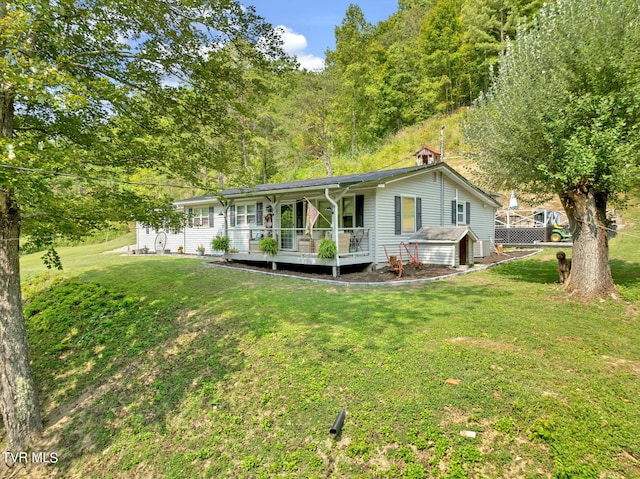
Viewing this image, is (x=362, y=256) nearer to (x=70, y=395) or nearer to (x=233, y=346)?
(x=233, y=346)

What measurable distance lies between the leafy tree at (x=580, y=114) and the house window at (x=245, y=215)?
34.5 feet

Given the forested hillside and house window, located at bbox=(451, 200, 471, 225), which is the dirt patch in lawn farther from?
the forested hillside

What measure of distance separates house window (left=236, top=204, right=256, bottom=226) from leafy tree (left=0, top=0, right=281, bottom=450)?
8.36 m

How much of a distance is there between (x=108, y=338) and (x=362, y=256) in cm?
736

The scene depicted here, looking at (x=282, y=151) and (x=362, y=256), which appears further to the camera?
(x=282, y=151)

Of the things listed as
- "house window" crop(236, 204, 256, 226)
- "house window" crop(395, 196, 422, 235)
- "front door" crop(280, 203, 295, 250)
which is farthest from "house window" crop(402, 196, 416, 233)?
"house window" crop(236, 204, 256, 226)

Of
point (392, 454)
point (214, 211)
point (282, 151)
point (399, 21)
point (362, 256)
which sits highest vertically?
point (399, 21)

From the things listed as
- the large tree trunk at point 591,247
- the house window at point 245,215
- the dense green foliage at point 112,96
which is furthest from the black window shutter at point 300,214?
the large tree trunk at point 591,247

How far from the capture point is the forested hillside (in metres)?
27.6

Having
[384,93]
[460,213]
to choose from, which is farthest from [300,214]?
[384,93]

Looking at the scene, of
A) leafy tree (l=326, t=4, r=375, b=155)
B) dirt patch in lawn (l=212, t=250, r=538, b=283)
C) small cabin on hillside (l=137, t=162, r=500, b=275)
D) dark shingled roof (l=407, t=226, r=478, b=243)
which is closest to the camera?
dirt patch in lawn (l=212, t=250, r=538, b=283)

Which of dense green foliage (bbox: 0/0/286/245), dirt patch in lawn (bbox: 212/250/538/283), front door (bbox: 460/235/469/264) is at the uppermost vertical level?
dense green foliage (bbox: 0/0/286/245)

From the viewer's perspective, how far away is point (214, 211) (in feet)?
58.1

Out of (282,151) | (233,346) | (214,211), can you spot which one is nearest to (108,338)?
(233,346)
